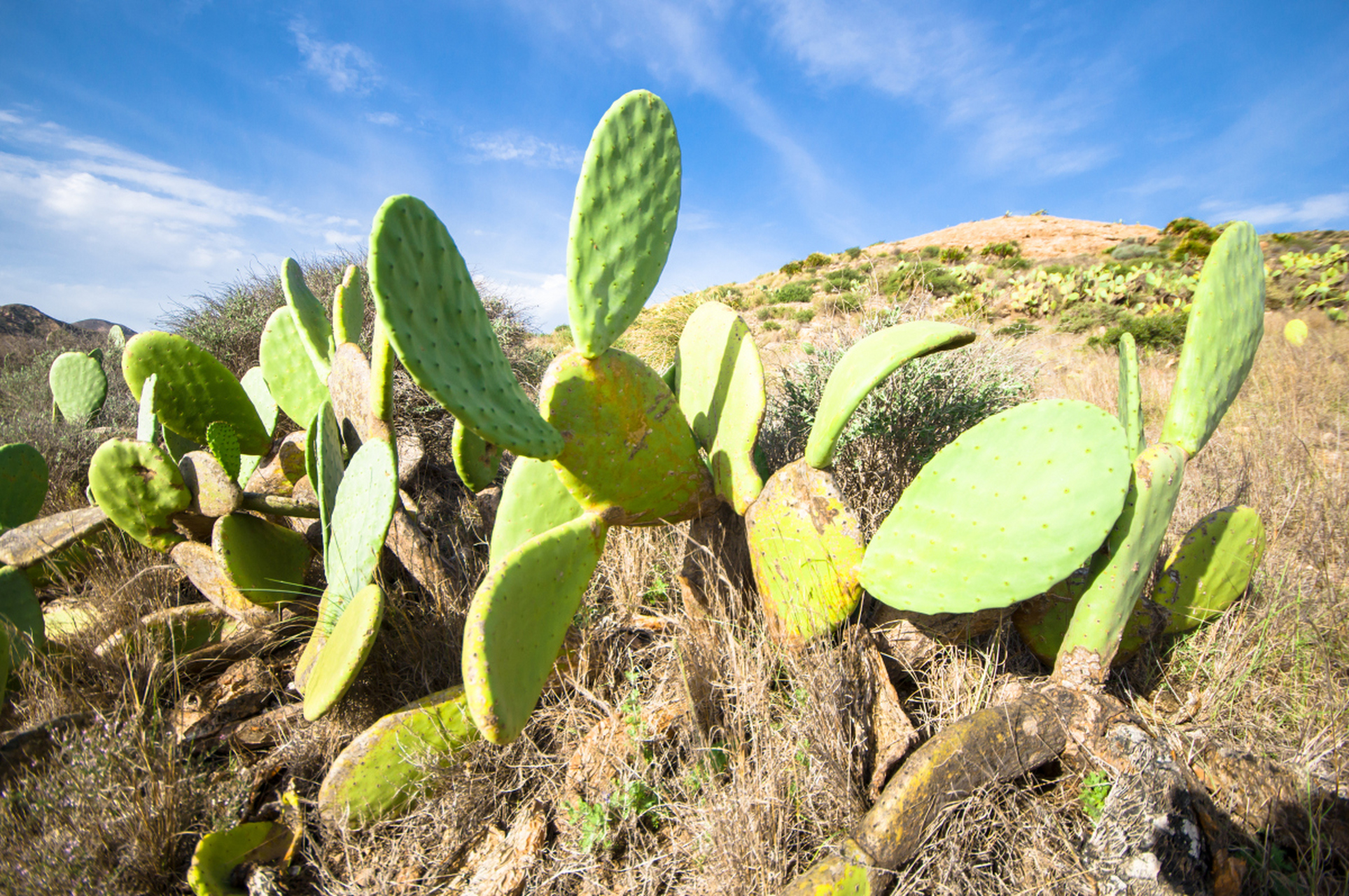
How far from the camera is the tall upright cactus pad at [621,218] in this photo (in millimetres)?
1484

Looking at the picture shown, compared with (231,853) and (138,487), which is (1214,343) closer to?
(231,853)

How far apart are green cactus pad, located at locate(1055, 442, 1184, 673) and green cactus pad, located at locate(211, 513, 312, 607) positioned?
2626mm

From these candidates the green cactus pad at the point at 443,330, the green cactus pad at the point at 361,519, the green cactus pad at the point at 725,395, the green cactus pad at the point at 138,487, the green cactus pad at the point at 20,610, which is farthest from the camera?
the green cactus pad at the point at 138,487

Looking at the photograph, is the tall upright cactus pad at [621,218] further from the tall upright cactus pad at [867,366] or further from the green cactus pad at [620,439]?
the tall upright cactus pad at [867,366]

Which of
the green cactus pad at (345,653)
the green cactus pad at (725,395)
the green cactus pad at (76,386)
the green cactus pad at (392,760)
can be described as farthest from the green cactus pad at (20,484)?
the green cactus pad at (725,395)

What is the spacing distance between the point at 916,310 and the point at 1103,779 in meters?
2.98

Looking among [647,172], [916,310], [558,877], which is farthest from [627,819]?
[916,310]

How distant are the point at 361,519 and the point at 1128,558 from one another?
84.2 inches

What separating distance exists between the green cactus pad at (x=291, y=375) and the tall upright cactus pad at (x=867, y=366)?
242 cm

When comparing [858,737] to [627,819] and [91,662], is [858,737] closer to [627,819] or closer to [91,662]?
[627,819]

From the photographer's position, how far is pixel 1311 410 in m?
3.93

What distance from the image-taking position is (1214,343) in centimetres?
164

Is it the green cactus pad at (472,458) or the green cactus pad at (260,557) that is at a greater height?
the green cactus pad at (472,458)

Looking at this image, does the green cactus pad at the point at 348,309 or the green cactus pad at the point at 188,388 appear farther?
the green cactus pad at the point at 188,388
